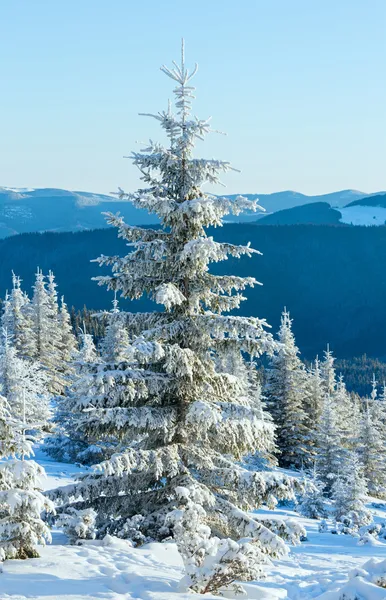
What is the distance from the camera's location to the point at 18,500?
8.17m

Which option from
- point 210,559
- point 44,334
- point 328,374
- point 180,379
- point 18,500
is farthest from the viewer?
point 328,374

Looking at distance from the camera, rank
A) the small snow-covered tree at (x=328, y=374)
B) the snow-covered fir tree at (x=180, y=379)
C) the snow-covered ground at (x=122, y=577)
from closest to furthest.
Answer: the snow-covered ground at (x=122, y=577) < the snow-covered fir tree at (x=180, y=379) < the small snow-covered tree at (x=328, y=374)

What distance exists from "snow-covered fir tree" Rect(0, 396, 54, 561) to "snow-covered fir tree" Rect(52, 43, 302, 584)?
181cm

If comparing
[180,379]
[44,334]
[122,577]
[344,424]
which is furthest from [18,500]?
[44,334]

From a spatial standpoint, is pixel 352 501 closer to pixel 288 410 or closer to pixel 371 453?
pixel 288 410

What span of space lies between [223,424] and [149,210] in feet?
13.7

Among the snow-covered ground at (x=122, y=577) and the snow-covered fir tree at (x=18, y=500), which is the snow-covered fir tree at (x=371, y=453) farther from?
the snow-covered fir tree at (x=18, y=500)

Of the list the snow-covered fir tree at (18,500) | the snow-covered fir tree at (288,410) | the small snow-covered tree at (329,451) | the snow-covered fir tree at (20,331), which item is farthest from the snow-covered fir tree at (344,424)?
A: the snow-covered fir tree at (18,500)

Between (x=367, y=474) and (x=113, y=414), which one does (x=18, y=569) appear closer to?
(x=113, y=414)

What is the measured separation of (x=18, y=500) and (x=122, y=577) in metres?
1.83

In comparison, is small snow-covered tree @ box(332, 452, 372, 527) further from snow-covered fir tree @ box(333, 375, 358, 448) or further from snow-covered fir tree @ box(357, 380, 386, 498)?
snow-covered fir tree @ box(357, 380, 386, 498)

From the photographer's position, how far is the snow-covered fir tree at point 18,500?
833 cm

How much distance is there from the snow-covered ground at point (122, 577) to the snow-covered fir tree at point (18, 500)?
10.4 inches

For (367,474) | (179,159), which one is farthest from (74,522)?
(367,474)
